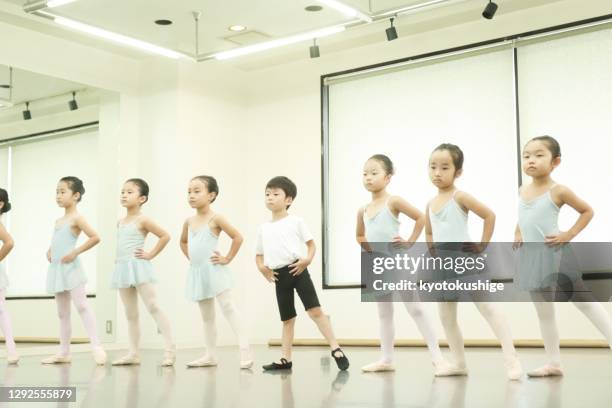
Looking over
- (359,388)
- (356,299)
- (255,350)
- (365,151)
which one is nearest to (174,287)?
(255,350)

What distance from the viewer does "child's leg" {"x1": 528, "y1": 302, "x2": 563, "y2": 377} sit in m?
3.93

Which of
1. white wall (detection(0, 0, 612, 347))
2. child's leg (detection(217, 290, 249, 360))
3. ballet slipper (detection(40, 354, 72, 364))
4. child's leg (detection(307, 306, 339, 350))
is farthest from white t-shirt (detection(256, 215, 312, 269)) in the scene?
white wall (detection(0, 0, 612, 347))

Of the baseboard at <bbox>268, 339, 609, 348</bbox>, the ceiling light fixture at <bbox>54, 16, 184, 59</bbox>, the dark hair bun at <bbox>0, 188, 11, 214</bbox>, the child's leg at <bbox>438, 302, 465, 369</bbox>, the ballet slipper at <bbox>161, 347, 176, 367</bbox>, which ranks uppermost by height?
the ceiling light fixture at <bbox>54, 16, 184, 59</bbox>

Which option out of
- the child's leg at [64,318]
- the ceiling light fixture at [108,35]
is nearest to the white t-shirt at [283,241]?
the child's leg at [64,318]

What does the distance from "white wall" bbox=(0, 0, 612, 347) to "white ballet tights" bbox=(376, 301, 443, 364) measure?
8.30ft

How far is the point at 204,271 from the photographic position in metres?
5.05

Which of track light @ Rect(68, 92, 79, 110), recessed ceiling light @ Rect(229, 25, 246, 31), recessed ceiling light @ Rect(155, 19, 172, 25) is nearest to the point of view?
recessed ceiling light @ Rect(155, 19, 172, 25)

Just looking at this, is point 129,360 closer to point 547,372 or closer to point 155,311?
point 155,311

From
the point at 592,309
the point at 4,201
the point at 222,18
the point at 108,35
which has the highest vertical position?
the point at 222,18

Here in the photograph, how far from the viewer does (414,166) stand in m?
7.49

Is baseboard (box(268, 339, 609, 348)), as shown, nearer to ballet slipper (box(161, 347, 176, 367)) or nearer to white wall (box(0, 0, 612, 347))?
white wall (box(0, 0, 612, 347))

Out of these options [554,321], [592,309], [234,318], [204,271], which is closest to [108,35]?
[204,271]

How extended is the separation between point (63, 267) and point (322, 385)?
2.57 meters

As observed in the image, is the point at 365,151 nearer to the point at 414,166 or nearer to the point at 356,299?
the point at 414,166
